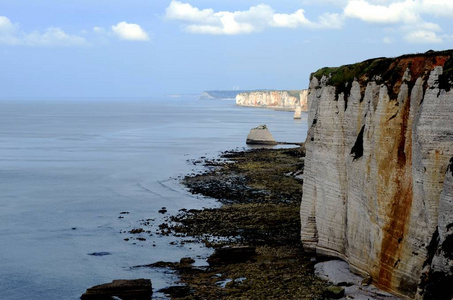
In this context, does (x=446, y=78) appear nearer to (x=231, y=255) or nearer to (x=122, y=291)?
(x=231, y=255)

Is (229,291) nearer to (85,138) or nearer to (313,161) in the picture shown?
(313,161)

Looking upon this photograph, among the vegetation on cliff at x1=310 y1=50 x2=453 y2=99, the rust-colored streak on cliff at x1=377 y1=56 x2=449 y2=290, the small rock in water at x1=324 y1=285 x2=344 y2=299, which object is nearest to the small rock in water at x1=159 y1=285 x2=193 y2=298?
the small rock in water at x1=324 y1=285 x2=344 y2=299

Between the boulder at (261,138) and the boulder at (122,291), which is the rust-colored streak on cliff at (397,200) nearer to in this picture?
the boulder at (122,291)

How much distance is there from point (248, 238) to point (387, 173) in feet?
35.3

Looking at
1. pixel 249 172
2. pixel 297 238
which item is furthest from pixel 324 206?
pixel 249 172

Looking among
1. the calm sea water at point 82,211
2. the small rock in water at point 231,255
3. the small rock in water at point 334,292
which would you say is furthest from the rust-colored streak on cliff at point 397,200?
the calm sea water at point 82,211

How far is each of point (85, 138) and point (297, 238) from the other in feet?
243

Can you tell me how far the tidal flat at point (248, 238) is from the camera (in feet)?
65.9

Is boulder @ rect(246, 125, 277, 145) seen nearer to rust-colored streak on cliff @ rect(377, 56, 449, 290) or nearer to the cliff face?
the cliff face

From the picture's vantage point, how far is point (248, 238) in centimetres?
2759

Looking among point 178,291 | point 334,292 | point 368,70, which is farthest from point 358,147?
point 178,291

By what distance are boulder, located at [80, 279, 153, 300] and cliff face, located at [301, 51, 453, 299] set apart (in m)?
7.48

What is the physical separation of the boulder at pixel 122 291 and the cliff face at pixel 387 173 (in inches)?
294

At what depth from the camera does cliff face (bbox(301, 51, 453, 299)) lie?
15.7 meters
